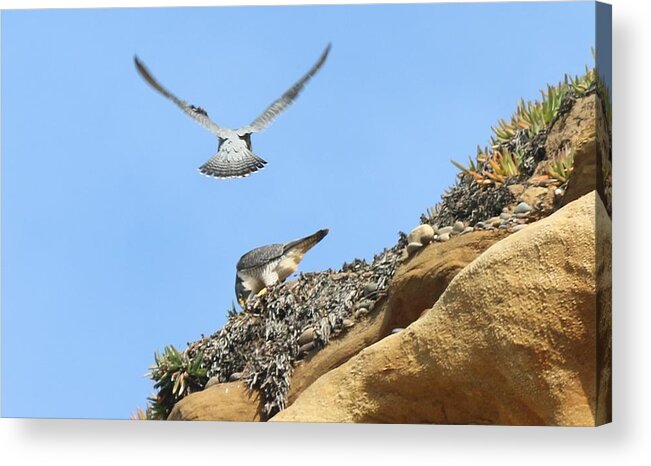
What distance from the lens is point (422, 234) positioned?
10.4 meters

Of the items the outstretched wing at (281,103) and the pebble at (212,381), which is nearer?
the outstretched wing at (281,103)

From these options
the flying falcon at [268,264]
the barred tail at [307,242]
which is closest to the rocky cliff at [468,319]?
the flying falcon at [268,264]

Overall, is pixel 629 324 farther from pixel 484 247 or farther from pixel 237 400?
pixel 237 400

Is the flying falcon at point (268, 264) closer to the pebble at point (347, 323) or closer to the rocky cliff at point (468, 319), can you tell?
the rocky cliff at point (468, 319)

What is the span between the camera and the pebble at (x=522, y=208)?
33.0 ft

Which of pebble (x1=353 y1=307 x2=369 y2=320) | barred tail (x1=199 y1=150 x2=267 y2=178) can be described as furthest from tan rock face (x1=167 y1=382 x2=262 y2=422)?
barred tail (x1=199 y1=150 x2=267 y2=178)

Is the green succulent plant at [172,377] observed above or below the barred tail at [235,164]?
below

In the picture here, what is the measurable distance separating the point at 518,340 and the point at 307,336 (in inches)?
66.3

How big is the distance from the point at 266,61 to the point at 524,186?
1.96 m

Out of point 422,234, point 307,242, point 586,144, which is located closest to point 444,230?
point 422,234

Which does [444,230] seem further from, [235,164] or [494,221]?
[235,164]

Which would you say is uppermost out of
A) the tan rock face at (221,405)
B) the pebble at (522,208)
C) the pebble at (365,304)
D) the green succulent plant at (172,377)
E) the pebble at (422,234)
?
the pebble at (522,208)

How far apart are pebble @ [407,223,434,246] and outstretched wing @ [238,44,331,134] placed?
48.6 inches

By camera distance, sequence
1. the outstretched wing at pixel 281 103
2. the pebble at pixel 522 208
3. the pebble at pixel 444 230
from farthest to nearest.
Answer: the outstretched wing at pixel 281 103
the pebble at pixel 444 230
the pebble at pixel 522 208
